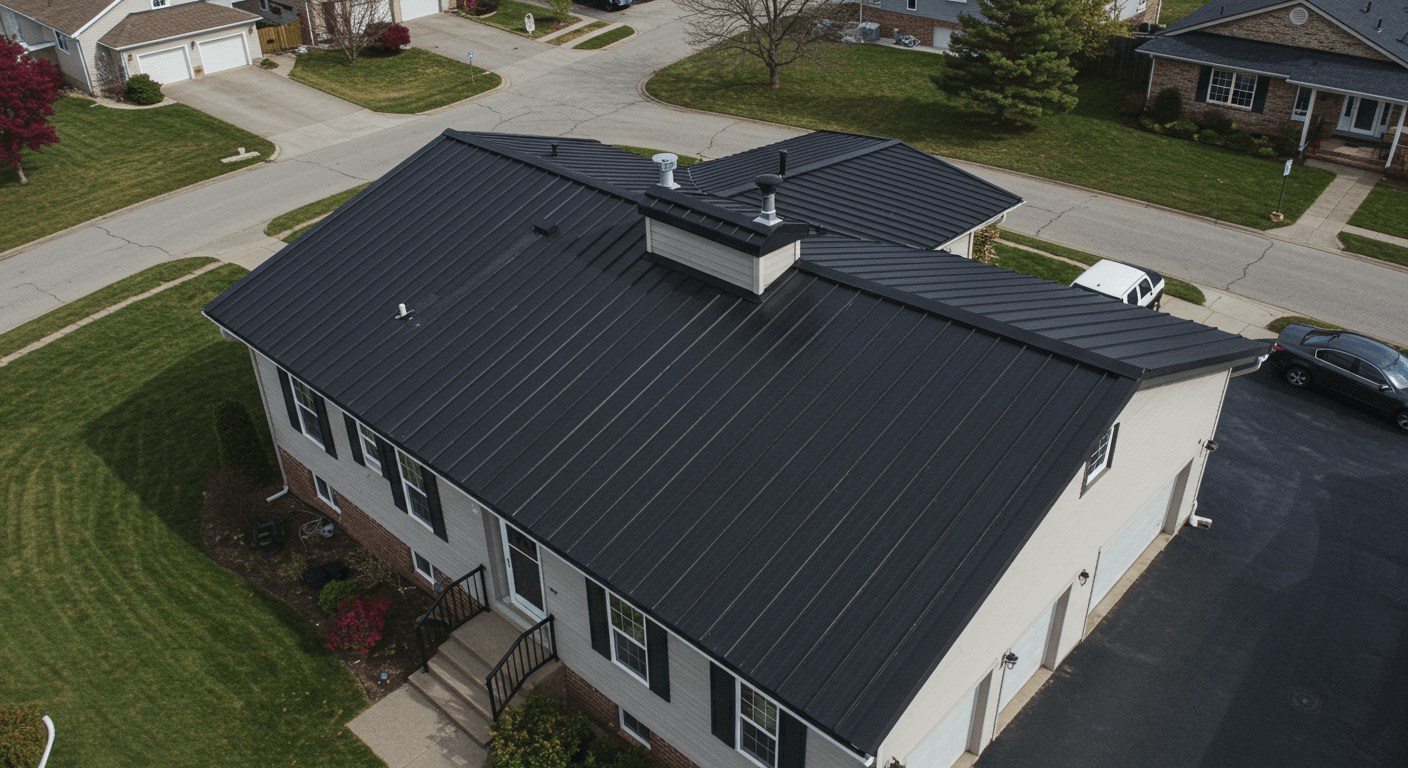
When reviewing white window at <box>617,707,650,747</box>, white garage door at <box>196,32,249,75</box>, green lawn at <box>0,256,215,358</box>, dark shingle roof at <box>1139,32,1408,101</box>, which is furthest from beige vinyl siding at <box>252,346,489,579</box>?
dark shingle roof at <box>1139,32,1408,101</box>

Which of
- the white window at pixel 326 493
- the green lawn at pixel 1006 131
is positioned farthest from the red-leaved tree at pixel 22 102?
the white window at pixel 326 493

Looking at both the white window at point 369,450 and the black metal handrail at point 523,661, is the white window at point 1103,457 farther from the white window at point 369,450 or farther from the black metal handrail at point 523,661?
the white window at point 369,450

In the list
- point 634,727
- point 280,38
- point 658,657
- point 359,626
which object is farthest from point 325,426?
point 280,38

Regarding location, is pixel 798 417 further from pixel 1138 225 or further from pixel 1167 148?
pixel 1167 148

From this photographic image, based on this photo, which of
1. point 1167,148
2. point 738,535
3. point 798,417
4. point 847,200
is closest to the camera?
point 738,535

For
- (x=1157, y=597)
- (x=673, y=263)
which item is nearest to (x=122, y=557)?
(x=673, y=263)

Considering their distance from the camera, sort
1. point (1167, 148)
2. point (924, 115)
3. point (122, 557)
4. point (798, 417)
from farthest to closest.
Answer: point (924, 115) < point (1167, 148) < point (122, 557) < point (798, 417)

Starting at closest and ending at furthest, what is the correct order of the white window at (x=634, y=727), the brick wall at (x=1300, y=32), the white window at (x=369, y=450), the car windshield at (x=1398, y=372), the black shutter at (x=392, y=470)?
1. the white window at (x=634, y=727)
2. the black shutter at (x=392, y=470)
3. the white window at (x=369, y=450)
4. the car windshield at (x=1398, y=372)
5. the brick wall at (x=1300, y=32)
